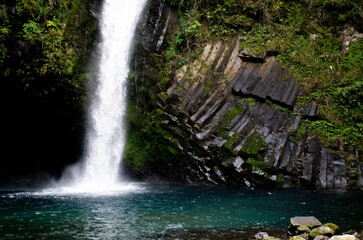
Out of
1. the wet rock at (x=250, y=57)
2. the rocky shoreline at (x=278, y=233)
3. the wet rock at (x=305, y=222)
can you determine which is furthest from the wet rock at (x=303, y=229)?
the wet rock at (x=250, y=57)

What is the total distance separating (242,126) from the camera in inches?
531

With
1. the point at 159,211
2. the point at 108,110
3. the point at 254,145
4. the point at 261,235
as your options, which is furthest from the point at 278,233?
the point at 108,110

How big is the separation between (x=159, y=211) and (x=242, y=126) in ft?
19.0

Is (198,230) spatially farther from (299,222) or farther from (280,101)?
(280,101)

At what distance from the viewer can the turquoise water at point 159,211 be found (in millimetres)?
7688

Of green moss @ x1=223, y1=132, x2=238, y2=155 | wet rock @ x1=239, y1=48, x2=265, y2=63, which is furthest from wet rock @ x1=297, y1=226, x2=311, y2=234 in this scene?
wet rock @ x1=239, y1=48, x2=265, y2=63

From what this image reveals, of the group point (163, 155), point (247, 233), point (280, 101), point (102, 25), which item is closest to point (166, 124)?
point (163, 155)

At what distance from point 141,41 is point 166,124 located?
496 centimetres

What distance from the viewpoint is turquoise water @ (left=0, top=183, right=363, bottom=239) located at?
769 cm

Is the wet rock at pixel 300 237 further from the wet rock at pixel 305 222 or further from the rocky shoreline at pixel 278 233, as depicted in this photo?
the wet rock at pixel 305 222

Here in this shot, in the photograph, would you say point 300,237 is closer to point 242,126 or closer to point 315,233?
point 315,233

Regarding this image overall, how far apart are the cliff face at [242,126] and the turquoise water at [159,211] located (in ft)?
2.92

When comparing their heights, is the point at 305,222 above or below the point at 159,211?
above

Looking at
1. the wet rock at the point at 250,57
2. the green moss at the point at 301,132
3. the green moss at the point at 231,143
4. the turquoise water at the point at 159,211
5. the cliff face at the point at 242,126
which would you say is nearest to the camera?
the turquoise water at the point at 159,211
